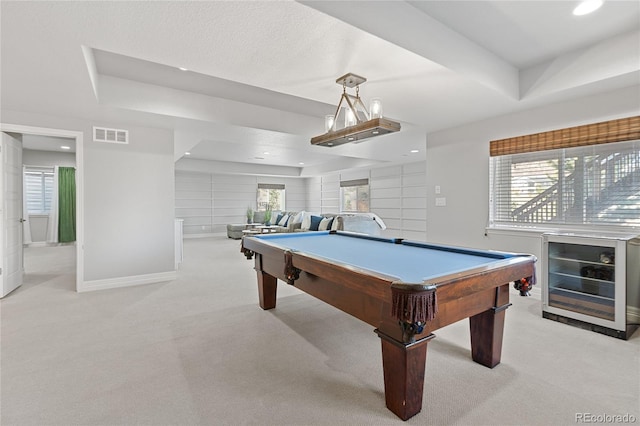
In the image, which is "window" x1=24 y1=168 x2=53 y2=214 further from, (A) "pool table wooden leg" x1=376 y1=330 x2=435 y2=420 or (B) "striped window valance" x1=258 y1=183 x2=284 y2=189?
(A) "pool table wooden leg" x1=376 y1=330 x2=435 y2=420

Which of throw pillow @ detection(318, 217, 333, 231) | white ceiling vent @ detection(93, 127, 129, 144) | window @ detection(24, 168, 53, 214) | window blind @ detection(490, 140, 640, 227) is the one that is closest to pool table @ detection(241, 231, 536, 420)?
window blind @ detection(490, 140, 640, 227)

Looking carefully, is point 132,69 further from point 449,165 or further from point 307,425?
point 449,165

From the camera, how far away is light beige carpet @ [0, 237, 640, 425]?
1612 mm

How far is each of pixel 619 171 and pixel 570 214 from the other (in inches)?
23.3

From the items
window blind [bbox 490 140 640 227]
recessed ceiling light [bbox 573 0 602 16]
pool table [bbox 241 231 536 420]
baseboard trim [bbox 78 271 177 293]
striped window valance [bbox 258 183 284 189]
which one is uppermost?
recessed ceiling light [bbox 573 0 602 16]

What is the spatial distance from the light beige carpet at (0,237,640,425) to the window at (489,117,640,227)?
116 cm

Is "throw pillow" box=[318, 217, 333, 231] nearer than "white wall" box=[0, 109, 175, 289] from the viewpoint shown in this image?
No

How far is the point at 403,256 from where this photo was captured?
91.2 inches

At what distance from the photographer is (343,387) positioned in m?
1.84

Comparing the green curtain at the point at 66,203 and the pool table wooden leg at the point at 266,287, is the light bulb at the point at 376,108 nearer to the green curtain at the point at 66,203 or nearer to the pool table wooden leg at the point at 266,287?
the pool table wooden leg at the point at 266,287

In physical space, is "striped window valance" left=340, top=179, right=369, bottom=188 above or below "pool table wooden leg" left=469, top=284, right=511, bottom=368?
above

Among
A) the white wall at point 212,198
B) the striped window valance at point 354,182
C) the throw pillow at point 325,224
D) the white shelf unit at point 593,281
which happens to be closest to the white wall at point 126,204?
the throw pillow at point 325,224

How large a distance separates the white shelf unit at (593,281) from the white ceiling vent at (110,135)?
5.28 meters

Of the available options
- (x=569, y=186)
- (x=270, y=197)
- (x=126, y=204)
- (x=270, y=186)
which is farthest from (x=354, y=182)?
(x=126, y=204)
